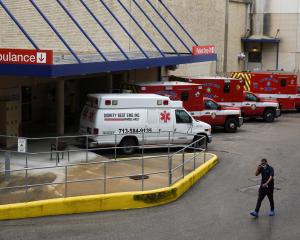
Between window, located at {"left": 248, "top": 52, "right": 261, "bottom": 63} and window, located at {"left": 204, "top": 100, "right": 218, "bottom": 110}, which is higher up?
window, located at {"left": 248, "top": 52, "right": 261, "bottom": 63}

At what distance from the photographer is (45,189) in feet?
49.8

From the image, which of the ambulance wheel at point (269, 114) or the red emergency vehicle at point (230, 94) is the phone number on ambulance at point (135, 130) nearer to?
the red emergency vehicle at point (230, 94)

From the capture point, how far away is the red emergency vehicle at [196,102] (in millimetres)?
26406

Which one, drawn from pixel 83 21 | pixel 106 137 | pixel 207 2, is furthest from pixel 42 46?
pixel 207 2

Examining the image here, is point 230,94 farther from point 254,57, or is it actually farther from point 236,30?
point 254,57

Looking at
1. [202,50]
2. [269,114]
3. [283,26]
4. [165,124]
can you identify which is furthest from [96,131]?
[283,26]

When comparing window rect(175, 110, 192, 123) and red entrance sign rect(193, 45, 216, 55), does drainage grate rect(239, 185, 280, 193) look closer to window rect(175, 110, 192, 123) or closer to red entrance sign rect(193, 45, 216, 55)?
window rect(175, 110, 192, 123)

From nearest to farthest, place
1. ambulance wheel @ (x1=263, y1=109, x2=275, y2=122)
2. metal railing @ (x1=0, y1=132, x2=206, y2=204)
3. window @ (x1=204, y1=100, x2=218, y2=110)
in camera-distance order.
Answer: metal railing @ (x1=0, y1=132, x2=206, y2=204) → window @ (x1=204, y1=100, x2=218, y2=110) → ambulance wheel @ (x1=263, y1=109, x2=275, y2=122)

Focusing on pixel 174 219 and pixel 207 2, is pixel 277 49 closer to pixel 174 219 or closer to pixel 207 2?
pixel 207 2

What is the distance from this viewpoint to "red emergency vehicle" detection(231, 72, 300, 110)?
123 ft

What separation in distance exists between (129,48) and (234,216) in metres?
20.5

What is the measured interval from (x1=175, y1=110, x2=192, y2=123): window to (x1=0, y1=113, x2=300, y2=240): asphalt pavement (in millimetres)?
3423

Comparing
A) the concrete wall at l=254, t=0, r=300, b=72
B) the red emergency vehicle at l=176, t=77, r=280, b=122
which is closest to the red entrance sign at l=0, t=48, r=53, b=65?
the red emergency vehicle at l=176, t=77, r=280, b=122

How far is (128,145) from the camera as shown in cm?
2189
